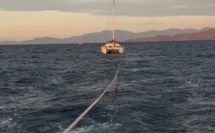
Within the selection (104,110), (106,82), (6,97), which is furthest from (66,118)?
(106,82)

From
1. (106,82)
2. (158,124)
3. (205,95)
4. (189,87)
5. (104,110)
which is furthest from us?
(106,82)

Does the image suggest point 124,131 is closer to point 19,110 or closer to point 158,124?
point 158,124

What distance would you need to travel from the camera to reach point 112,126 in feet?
55.0

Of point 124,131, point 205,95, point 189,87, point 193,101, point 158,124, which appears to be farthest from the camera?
point 189,87

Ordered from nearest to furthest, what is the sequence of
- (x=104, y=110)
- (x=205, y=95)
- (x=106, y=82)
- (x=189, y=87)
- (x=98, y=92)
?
(x=104, y=110) < (x=205, y=95) < (x=98, y=92) < (x=189, y=87) < (x=106, y=82)

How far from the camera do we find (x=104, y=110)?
20.3m

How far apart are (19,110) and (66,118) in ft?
13.8

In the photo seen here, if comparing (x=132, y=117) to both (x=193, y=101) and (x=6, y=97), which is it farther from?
(x=6, y=97)

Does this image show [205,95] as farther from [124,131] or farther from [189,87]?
[124,131]

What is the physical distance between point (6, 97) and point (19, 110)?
5.83m

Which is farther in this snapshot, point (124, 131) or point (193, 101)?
point (193, 101)

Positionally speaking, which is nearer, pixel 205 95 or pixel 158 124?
pixel 158 124

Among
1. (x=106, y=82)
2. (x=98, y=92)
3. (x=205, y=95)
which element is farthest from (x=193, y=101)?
(x=106, y=82)

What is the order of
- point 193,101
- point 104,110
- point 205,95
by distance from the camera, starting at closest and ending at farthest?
1. point 104,110
2. point 193,101
3. point 205,95
